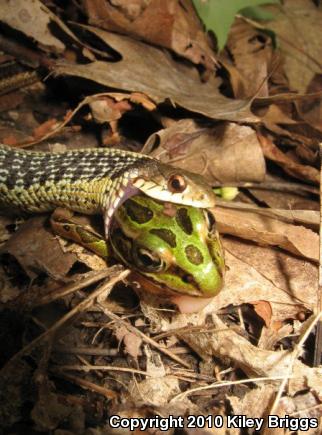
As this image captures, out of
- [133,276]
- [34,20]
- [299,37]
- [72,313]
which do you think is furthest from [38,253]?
[299,37]

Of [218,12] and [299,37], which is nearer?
[218,12]

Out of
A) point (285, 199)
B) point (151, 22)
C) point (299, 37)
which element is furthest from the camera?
point (299, 37)

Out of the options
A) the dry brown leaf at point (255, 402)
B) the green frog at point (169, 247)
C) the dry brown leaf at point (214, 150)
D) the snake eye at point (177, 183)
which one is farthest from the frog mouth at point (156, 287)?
the dry brown leaf at point (214, 150)

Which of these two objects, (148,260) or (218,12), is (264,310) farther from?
(218,12)

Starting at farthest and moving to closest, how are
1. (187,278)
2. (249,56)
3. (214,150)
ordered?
(249,56), (214,150), (187,278)

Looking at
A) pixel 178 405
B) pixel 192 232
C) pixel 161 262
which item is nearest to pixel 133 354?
pixel 178 405

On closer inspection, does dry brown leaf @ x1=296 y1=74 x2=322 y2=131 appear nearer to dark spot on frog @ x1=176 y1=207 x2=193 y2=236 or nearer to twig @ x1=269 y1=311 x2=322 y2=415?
dark spot on frog @ x1=176 y1=207 x2=193 y2=236

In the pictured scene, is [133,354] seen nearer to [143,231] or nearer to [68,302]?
[68,302]
